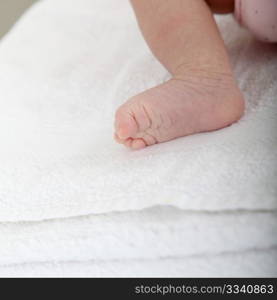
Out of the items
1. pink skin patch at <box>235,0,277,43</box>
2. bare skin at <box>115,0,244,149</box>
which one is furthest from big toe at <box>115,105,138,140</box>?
pink skin patch at <box>235,0,277,43</box>

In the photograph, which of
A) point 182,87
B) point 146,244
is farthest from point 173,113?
point 146,244

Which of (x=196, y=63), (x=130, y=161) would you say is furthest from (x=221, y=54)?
(x=130, y=161)

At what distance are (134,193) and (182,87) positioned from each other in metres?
0.14

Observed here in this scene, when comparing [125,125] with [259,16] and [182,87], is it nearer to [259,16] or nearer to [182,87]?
[182,87]

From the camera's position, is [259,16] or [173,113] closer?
[173,113]

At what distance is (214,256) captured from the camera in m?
0.40

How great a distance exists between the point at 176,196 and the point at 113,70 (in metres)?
0.35

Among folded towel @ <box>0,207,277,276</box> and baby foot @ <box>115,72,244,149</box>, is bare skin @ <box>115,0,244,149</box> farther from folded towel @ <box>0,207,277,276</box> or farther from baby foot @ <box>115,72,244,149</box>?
folded towel @ <box>0,207,277,276</box>

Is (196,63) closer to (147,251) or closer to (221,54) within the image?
(221,54)

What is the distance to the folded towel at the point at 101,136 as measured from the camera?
16.5 inches

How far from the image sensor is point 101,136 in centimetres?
57

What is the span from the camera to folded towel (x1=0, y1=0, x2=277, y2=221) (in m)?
0.42

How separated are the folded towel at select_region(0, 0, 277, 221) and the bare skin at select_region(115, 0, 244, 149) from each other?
0.05 feet

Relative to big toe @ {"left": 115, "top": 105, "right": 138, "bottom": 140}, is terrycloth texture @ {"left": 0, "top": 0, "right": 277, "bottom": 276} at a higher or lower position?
lower
